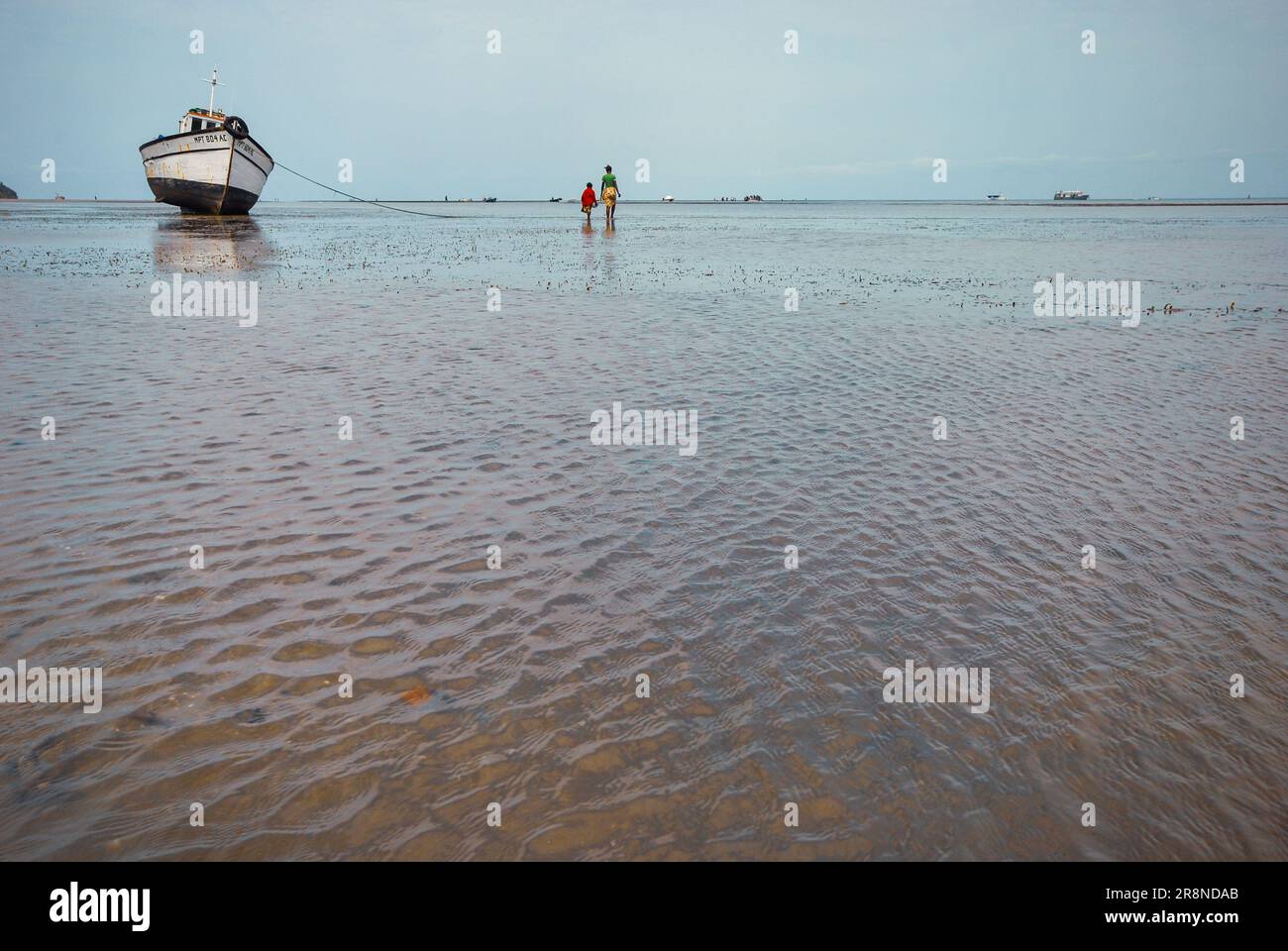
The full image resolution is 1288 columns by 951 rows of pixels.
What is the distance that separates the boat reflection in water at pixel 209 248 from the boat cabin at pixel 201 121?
6.56 m

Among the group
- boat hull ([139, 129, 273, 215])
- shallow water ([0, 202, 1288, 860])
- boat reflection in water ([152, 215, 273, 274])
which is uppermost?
boat hull ([139, 129, 273, 215])

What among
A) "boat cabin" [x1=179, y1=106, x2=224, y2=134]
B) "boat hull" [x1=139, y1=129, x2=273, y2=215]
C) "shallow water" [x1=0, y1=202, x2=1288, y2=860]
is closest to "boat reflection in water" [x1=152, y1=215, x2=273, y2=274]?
"boat hull" [x1=139, y1=129, x2=273, y2=215]

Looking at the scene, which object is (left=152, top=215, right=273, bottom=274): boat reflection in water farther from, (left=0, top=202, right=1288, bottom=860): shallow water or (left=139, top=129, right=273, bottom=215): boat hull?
(left=0, top=202, right=1288, bottom=860): shallow water

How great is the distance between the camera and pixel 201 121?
50.7 m

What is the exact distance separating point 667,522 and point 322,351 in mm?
9245

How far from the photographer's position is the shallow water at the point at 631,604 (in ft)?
12.5

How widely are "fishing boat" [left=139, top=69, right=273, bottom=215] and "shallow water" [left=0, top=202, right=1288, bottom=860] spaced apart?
43.9 meters

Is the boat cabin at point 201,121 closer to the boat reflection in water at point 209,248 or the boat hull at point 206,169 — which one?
the boat hull at point 206,169

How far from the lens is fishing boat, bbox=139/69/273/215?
49.4 m

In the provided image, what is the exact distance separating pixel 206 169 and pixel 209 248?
23.3 metres

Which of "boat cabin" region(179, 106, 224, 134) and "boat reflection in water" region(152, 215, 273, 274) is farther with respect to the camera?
"boat cabin" region(179, 106, 224, 134)

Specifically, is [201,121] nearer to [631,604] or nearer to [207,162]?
[207,162]

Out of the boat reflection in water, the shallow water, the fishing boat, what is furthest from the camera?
the fishing boat

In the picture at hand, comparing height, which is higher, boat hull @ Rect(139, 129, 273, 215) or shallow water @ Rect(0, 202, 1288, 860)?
boat hull @ Rect(139, 129, 273, 215)
